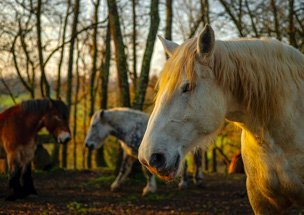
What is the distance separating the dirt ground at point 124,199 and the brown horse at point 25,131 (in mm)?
501

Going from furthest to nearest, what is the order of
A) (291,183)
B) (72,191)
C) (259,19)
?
1. (259,19)
2. (72,191)
3. (291,183)

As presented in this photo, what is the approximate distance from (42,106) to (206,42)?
6678 mm

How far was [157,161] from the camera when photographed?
2.69 m

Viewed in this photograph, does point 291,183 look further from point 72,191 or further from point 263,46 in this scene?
point 72,191

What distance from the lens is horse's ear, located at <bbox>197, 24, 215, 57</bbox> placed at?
2.80 meters

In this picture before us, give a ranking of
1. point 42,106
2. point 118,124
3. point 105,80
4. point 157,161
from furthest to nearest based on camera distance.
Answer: point 105,80, point 118,124, point 42,106, point 157,161

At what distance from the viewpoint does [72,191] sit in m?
9.95

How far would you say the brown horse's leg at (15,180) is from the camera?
8445mm

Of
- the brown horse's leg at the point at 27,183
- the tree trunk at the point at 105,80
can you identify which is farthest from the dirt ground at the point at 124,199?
the tree trunk at the point at 105,80

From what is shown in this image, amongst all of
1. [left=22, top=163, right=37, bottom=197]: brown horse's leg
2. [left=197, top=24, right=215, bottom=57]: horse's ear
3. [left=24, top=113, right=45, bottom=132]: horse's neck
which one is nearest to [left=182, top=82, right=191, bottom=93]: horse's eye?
[left=197, top=24, right=215, bottom=57]: horse's ear

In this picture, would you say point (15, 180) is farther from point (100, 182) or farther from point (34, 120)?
point (100, 182)

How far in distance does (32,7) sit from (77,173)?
616 cm

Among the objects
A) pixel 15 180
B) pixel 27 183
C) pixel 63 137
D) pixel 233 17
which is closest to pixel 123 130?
pixel 63 137

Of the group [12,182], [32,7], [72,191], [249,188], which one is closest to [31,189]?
[12,182]
